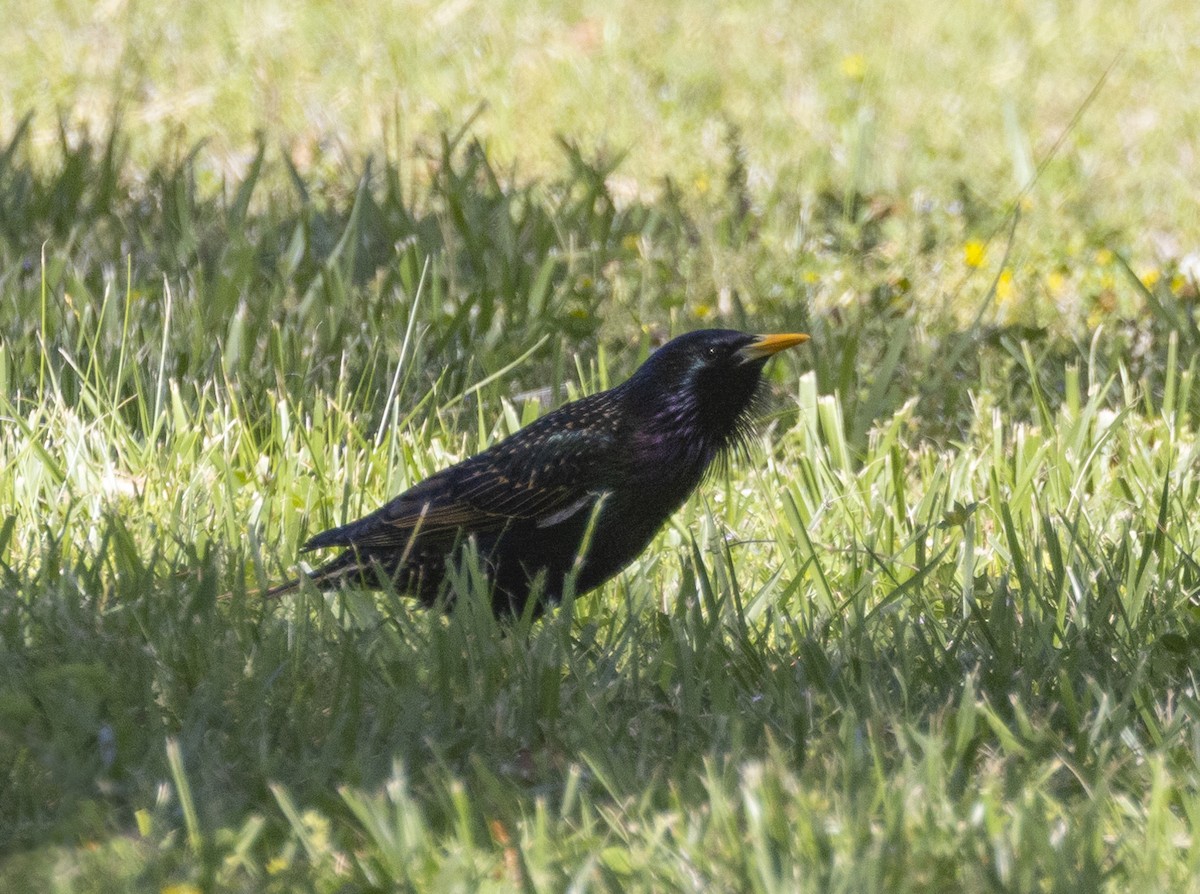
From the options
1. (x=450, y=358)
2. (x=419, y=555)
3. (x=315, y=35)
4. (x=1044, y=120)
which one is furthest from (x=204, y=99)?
(x=419, y=555)

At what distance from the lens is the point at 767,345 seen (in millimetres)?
3756

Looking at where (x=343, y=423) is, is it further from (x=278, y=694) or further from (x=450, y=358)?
(x=278, y=694)

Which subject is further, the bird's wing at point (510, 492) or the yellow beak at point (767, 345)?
the yellow beak at point (767, 345)

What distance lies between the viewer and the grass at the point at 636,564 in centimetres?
240

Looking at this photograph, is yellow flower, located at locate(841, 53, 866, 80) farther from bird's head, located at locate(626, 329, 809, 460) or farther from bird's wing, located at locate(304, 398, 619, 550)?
bird's wing, located at locate(304, 398, 619, 550)

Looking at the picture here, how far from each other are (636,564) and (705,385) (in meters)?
0.51

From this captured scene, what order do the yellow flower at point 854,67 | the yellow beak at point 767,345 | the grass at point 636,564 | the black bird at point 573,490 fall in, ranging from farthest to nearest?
1. the yellow flower at point 854,67
2. the yellow beak at point 767,345
3. the black bird at point 573,490
4. the grass at point 636,564

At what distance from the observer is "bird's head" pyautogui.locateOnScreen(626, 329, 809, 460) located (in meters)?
3.64

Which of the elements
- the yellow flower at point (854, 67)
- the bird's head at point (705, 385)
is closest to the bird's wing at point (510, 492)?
the bird's head at point (705, 385)

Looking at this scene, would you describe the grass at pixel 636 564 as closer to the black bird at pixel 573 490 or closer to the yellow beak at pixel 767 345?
the black bird at pixel 573 490

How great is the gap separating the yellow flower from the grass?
1154 millimetres

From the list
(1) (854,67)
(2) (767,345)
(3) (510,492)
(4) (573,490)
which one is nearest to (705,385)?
(2) (767,345)

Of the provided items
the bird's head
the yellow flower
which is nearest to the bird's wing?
the bird's head

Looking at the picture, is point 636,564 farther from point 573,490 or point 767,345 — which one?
point 767,345
